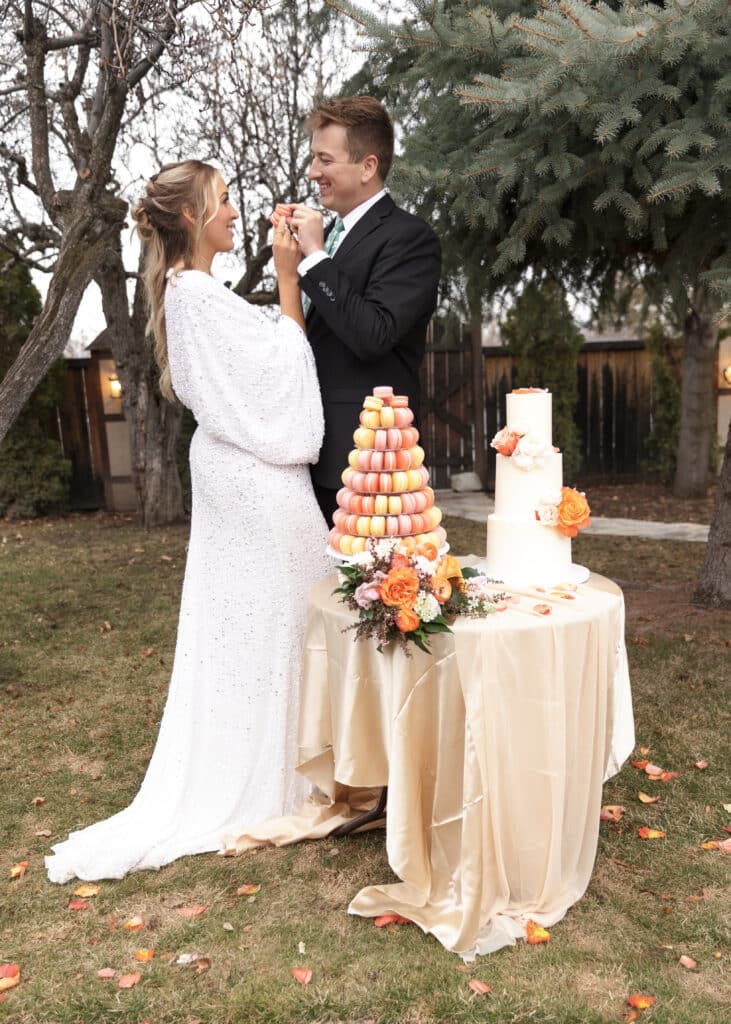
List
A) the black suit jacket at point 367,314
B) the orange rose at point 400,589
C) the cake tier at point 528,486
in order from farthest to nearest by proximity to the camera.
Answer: the cake tier at point 528,486 → the black suit jacket at point 367,314 → the orange rose at point 400,589

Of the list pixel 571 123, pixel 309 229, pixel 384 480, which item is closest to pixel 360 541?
pixel 384 480

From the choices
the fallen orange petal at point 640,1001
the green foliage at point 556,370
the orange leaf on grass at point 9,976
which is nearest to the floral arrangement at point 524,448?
the fallen orange petal at point 640,1001

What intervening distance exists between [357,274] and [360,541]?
0.91 metres

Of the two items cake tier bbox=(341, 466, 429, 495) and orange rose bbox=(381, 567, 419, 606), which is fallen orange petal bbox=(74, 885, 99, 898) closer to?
orange rose bbox=(381, 567, 419, 606)

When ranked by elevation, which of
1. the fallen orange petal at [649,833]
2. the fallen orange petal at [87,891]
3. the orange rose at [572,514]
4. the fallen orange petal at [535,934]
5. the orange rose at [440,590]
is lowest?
the fallen orange petal at [649,833]

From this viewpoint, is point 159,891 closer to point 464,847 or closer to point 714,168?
point 464,847

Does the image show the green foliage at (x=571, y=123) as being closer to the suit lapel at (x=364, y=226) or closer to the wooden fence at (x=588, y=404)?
the suit lapel at (x=364, y=226)

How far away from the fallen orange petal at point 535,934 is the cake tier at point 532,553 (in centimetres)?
100

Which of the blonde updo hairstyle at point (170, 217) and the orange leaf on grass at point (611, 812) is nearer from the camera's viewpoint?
the blonde updo hairstyle at point (170, 217)

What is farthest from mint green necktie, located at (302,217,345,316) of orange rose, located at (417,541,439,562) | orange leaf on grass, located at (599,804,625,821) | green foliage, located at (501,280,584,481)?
green foliage, located at (501,280,584,481)

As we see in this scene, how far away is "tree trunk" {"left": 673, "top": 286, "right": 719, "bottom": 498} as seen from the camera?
33.7 feet

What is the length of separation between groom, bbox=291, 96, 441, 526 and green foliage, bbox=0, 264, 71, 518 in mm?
8954

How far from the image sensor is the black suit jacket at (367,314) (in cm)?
259

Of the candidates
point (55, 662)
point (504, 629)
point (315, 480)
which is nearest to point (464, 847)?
point (504, 629)
